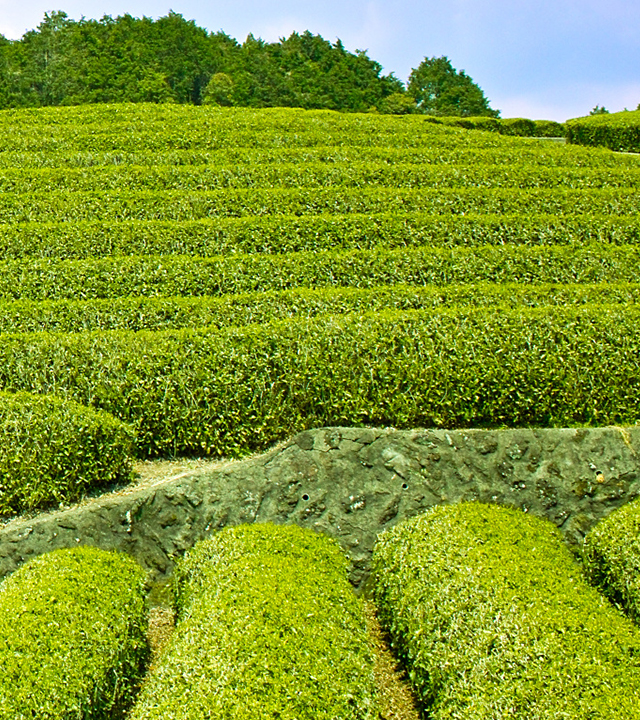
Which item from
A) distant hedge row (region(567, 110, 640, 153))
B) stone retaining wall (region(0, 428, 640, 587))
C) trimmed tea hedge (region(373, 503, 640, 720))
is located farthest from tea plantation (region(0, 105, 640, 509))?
distant hedge row (region(567, 110, 640, 153))

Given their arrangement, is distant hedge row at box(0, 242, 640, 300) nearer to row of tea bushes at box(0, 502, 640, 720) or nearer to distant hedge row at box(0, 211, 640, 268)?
distant hedge row at box(0, 211, 640, 268)

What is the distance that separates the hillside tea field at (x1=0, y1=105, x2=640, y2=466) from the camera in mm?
8156

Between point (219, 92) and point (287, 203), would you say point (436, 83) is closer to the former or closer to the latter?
point (219, 92)

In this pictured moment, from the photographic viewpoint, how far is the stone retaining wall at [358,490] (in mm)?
6801

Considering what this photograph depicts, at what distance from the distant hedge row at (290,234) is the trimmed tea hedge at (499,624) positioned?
663 cm

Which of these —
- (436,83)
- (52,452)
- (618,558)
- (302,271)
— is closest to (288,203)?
(302,271)

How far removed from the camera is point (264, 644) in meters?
4.70

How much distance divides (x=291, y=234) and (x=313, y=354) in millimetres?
4455

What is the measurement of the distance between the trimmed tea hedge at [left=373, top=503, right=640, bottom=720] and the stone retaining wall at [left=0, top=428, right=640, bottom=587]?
23.2 inches

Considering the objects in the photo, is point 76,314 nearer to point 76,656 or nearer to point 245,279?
point 245,279

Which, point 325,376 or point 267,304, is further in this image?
point 267,304

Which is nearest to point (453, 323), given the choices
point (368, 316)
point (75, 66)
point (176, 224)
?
point (368, 316)

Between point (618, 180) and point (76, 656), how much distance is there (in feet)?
46.3

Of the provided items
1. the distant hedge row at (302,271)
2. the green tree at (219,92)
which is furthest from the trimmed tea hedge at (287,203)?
the green tree at (219,92)
